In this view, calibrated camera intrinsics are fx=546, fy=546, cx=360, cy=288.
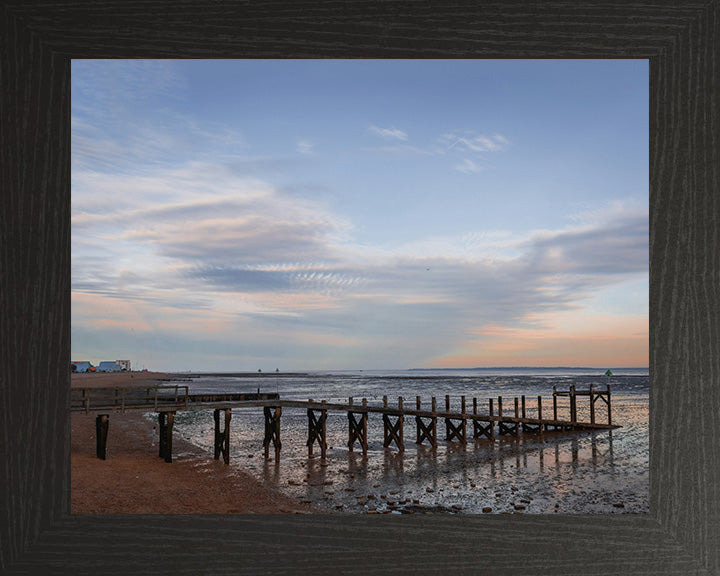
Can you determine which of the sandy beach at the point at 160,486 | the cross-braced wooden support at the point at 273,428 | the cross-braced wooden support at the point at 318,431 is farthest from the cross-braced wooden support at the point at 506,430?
the sandy beach at the point at 160,486

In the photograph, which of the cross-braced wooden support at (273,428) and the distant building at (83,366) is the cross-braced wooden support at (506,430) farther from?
the distant building at (83,366)

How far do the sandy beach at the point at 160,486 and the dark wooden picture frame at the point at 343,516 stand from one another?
8.30 m

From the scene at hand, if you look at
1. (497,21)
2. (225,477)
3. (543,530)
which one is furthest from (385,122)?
(225,477)

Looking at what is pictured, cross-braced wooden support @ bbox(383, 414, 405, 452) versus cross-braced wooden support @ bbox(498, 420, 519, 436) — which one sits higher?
cross-braced wooden support @ bbox(383, 414, 405, 452)

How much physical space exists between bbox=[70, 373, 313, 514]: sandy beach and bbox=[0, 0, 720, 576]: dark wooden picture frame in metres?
8.30

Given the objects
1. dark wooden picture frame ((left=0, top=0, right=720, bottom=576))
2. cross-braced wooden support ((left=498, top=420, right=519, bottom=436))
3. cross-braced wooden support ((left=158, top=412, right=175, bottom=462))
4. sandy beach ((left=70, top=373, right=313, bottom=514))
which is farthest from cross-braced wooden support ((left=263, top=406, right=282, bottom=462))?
dark wooden picture frame ((left=0, top=0, right=720, bottom=576))

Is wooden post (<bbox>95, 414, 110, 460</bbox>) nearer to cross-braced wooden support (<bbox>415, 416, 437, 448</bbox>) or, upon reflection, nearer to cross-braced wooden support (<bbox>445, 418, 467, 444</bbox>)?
cross-braced wooden support (<bbox>415, 416, 437, 448</bbox>)

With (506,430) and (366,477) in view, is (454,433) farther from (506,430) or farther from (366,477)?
(366,477)

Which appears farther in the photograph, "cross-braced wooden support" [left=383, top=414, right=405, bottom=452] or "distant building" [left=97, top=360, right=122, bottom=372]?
"distant building" [left=97, top=360, right=122, bottom=372]

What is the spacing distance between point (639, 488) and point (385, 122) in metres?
14.7

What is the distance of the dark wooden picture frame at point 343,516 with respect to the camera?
1.16 m

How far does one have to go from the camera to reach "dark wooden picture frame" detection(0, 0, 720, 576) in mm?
1157

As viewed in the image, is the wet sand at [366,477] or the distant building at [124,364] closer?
the wet sand at [366,477]

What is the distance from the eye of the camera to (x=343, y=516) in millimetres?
1185
